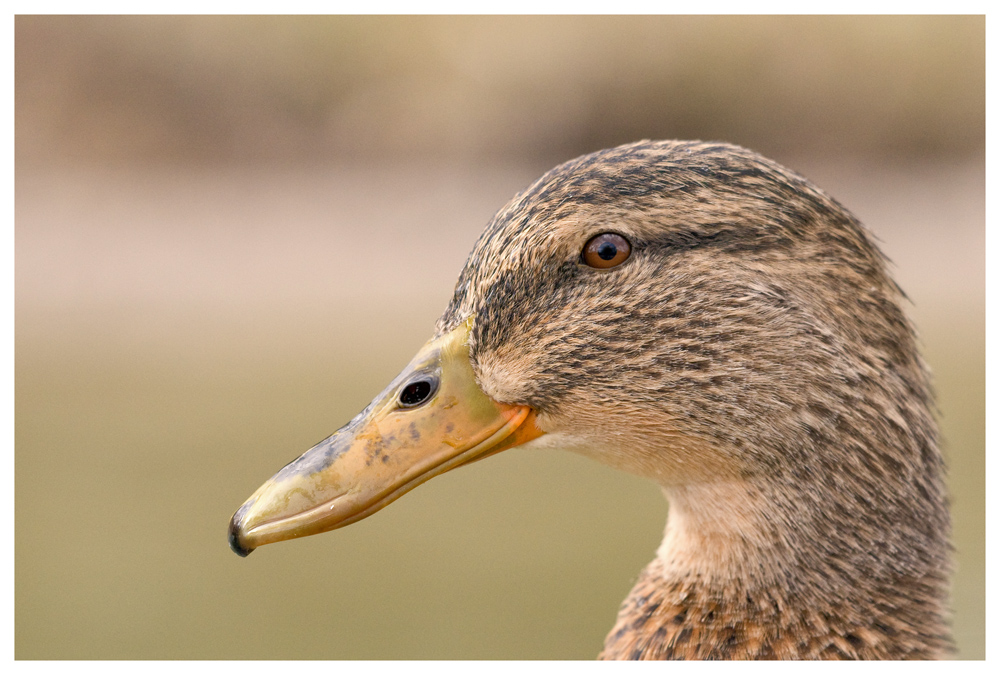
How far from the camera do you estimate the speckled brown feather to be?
2475 mm

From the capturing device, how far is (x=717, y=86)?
14070 millimetres

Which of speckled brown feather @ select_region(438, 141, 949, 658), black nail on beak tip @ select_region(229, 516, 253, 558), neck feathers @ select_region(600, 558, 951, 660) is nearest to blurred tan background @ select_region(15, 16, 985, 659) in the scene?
neck feathers @ select_region(600, 558, 951, 660)

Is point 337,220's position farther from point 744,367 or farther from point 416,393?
point 744,367

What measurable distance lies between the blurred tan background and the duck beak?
6.98 meters

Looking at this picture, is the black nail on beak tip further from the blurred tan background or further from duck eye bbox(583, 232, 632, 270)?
the blurred tan background

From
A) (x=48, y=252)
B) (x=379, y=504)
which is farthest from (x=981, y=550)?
(x=48, y=252)

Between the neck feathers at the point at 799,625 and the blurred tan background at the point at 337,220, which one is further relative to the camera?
the blurred tan background at the point at 337,220

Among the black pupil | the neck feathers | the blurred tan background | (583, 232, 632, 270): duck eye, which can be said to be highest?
the blurred tan background

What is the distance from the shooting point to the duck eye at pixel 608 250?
2486 millimetres

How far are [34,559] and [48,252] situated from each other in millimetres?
8130

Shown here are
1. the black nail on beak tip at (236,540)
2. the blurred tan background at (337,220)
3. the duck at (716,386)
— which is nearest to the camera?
the black nail on beak tip at (236,540)

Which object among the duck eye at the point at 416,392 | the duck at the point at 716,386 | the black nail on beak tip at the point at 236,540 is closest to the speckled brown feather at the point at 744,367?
the duck at the point at 716,386

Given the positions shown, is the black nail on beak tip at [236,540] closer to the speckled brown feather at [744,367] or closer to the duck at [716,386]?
the duck at [716,386]

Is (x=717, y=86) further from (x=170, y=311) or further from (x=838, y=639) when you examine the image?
(x=838, y=639)
